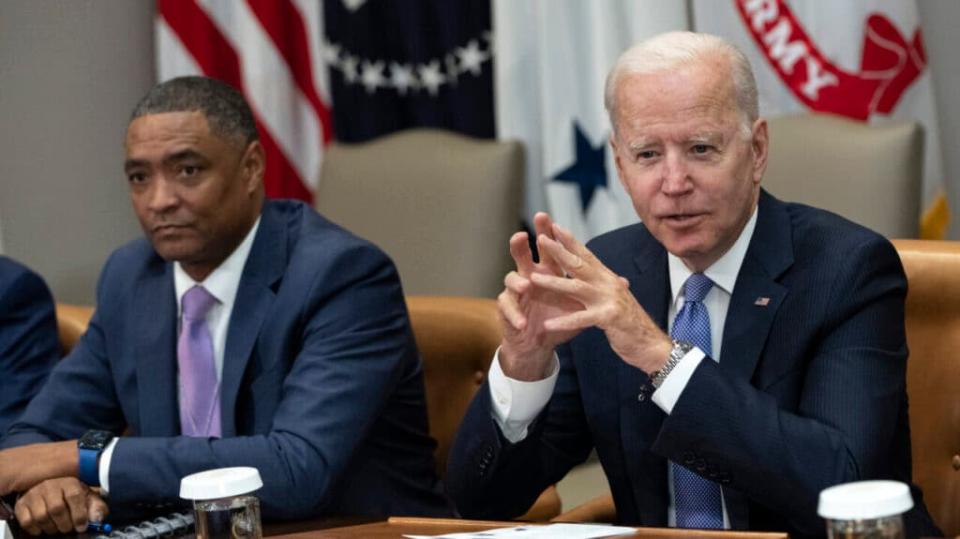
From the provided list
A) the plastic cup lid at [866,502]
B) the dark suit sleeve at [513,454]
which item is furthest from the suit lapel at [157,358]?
the plastic cup lid at [866,502]

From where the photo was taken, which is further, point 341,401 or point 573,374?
point 341,401

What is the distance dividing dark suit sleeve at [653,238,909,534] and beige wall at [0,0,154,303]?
3683 millimetres

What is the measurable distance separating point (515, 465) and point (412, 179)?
102 inches

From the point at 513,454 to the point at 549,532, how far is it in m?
0.61

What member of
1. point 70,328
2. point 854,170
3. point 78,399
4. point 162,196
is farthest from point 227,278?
point 854,170

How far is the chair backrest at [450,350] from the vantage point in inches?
160

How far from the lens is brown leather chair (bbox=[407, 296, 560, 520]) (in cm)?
406

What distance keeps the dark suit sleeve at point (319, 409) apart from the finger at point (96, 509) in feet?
0.24

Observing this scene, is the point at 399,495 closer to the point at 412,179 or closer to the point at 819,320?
Answer: the point at 819,320

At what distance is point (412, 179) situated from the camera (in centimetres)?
577

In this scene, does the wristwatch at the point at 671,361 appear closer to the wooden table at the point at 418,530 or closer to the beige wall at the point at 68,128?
the wooden table at the point at 418,530

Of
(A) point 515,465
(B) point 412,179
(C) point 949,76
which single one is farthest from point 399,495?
(C) point 949,76

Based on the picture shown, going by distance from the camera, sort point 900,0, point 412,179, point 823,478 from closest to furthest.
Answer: point 823,478 < point 900,0 < point 412,179

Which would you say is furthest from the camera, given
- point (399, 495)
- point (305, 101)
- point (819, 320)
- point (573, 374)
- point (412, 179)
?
point (305, 101)
